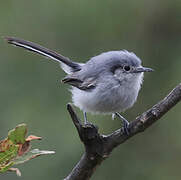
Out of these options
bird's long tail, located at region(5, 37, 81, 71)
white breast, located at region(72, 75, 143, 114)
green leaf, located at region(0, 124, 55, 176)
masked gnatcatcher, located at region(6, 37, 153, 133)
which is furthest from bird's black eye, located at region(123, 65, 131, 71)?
green leaf, located at region(0, 124, 55, 176)

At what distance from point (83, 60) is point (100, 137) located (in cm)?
248

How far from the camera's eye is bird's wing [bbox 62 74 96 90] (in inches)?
120

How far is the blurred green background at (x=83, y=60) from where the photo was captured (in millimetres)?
4086

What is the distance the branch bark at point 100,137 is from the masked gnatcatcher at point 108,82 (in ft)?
2.91

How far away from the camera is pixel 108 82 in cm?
292

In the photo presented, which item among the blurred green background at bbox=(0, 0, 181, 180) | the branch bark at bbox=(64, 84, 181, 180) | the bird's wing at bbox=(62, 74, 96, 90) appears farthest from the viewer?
the blurred green background at bbox=(0, 0, 181, 180)

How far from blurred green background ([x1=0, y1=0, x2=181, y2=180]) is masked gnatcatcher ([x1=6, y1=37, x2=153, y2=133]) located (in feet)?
3.30

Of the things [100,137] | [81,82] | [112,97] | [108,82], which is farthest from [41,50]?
[100,137]

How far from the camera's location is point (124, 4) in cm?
409

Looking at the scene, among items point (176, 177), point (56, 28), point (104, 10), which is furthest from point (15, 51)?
point (176, 177)

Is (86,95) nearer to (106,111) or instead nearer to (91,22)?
(106,111)

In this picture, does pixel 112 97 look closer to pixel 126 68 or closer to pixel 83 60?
pixel 126 68

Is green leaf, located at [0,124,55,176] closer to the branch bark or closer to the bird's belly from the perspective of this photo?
the branch bark

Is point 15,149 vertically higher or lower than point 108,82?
higher
